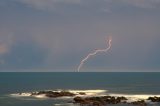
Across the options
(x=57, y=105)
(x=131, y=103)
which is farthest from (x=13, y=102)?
(x=131, y=103)

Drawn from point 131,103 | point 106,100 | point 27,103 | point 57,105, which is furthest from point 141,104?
point 27,103

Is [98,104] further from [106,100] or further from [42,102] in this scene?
[42,102]

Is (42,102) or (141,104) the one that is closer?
(141,104)

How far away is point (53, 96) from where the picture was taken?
116688 mm

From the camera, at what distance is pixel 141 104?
94500 mm

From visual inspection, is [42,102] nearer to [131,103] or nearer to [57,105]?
[57,105]

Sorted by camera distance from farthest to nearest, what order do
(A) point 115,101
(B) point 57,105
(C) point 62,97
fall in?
(C) point 62,97 → (A) point 115,101 → (B) point 57,105

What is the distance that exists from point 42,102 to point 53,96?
1484 centimetres

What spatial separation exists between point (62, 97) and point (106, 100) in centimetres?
1816

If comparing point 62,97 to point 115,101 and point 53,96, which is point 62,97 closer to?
point 53,96

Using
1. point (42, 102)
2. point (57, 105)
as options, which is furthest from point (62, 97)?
point (57, 105)

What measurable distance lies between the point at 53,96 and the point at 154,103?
29835mm

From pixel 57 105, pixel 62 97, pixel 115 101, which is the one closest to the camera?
pixel 57 105

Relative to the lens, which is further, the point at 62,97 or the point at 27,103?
the point at 62,97
